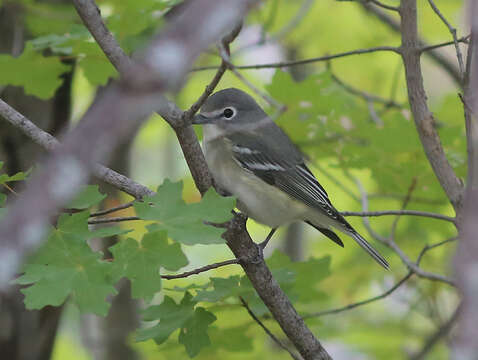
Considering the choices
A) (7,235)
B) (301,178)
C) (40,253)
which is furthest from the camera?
(301,178)

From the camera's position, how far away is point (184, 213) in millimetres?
2082

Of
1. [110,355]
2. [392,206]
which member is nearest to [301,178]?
[392,206]

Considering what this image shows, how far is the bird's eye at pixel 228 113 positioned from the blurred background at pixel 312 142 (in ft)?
0.85

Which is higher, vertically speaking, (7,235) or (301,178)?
(301,178)

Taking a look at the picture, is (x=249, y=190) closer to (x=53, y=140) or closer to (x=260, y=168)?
(x=260, y=168)

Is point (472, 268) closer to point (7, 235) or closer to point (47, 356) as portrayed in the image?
point (7, 235)

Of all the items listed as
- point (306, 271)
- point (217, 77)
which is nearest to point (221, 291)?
point (306, 271)

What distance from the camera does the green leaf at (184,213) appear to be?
2010 mm

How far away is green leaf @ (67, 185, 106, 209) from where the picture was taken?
223 cm

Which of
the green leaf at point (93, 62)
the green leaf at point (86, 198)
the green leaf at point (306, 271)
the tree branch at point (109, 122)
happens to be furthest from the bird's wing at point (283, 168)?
the tree branch at point (109, 122)

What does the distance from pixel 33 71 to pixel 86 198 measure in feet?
4.36

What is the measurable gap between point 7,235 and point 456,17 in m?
6.60

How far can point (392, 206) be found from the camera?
16.4ft

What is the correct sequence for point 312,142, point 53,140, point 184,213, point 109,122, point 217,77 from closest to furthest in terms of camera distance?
point 109,122
point 217,77
point 184,213
point 53,140
point 312,142
